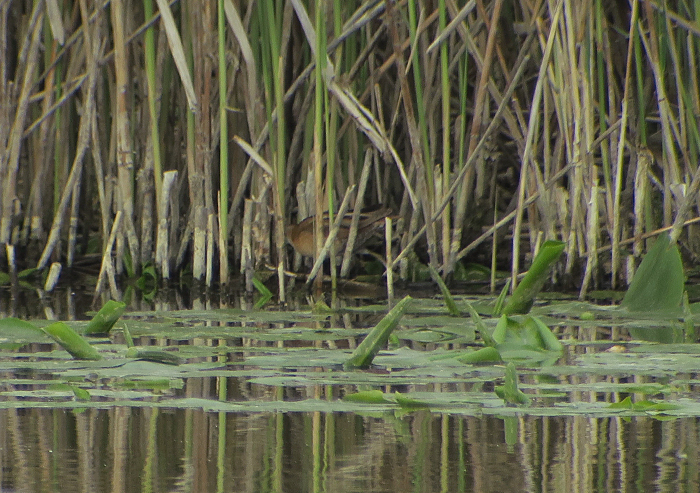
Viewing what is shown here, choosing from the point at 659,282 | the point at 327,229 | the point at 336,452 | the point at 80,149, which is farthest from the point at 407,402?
the point at 80,149

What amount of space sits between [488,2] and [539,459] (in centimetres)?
341

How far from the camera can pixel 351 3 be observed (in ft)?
15.7

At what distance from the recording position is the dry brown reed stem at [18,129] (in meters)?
4.82

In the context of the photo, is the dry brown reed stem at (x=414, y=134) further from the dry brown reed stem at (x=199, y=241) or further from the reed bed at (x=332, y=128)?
the dry brown reed stem at (x=199, y=241)

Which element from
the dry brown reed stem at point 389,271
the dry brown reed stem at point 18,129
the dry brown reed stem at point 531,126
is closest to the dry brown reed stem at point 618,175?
the dry brown reed stem at point 531,126

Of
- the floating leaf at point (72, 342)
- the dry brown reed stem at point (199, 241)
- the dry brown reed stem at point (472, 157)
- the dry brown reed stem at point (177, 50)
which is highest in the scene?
the dry brown reed stem at point (177, 50)

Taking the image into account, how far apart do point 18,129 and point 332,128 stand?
1.52m

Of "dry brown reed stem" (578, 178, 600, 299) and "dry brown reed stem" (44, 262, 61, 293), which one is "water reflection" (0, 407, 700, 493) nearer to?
"dry brown reed stem" (578, 178, 600, 299)

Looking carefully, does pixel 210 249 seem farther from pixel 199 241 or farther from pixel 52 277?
A: pixel 52 277

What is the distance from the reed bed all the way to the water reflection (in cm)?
210

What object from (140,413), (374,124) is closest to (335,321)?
(374,124)

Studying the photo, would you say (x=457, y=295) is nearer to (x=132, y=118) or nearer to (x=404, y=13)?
(x=404, y=13)

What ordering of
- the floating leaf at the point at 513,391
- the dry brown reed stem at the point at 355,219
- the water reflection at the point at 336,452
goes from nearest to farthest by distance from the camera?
the water reflection at the point at 336,452 → the floating leaf at the point at 513,391 → the dry brown reed stem at the point at 355,219

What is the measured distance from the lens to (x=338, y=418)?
219 centimetres
